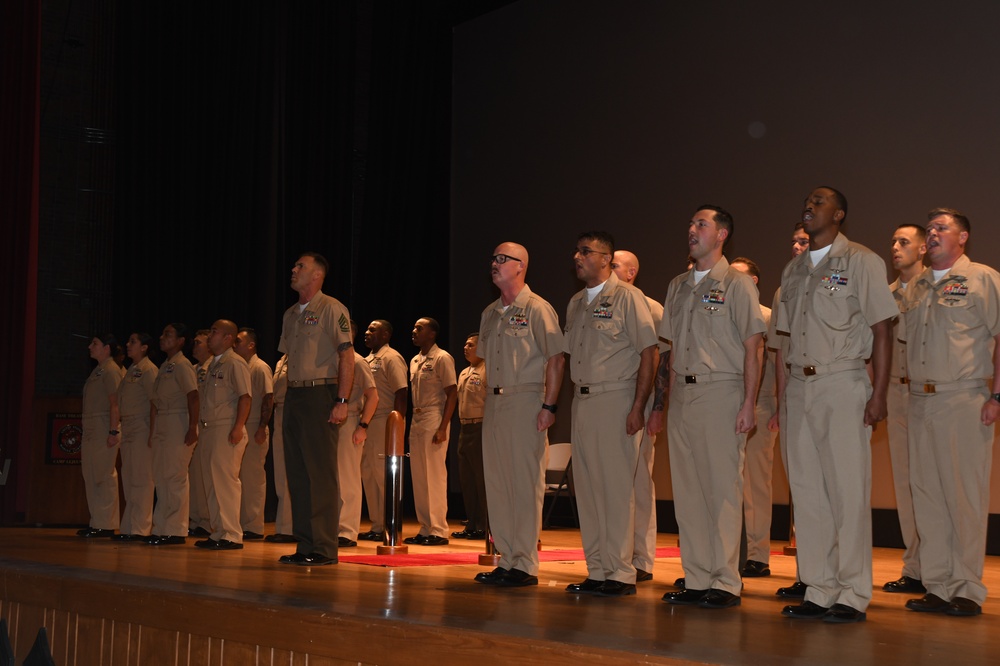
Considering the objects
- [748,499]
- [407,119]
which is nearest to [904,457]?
[748,499]

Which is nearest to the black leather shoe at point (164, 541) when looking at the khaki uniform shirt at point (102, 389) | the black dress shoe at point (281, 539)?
the black dress shoe at point (281, 539)

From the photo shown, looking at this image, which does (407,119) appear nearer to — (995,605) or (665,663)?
(995,605)

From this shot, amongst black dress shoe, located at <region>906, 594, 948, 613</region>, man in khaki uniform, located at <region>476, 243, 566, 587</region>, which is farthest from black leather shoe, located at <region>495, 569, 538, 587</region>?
black dress shoe, located at <region>906, 594, 948, 613</region>

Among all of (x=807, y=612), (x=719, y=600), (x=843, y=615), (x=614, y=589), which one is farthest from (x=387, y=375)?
(x=843, y=615)

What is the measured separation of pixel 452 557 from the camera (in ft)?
21.3

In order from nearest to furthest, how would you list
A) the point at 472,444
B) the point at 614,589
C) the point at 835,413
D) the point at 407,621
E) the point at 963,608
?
the point at 407,621, the point at 835,413, the point at 963,608, the point at 614,589, the point at 472,444

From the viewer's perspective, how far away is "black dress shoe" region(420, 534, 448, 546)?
25.2ft

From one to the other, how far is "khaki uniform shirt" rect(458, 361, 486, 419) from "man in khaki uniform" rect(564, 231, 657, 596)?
3283mm

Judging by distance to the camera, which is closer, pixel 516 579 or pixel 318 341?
pixel 516 579

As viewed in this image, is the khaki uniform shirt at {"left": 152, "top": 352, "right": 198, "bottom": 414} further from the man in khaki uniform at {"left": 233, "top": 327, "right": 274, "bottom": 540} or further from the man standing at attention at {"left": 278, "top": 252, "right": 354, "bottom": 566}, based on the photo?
the man standing at attention at {"left": 278, "top": 252, "right": 354, "bottom": 566}

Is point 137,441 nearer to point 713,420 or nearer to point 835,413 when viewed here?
point 713,420

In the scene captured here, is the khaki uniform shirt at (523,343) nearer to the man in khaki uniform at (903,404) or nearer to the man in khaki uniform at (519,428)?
the man in khaki uniform at (519,428)

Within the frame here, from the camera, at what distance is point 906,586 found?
486cm

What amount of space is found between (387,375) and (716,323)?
14.0ft
